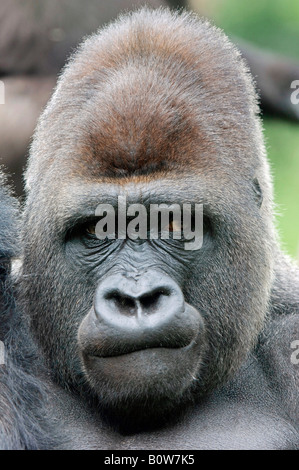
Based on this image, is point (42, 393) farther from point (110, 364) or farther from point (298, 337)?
point (298, 337)

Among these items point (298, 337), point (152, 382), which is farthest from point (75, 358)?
point (298, 337)

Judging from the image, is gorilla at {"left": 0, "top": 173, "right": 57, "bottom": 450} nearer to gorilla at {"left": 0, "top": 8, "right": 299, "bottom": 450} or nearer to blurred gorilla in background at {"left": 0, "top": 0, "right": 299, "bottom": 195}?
gorilla at {"left": 0, "top": 8, "right": 299, "bottom": 450}

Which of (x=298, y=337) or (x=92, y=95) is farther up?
(x=92, y=95)

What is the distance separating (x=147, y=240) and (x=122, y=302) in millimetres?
378

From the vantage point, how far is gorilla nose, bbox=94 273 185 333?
3.04 metres

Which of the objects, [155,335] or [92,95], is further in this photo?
[92,95]

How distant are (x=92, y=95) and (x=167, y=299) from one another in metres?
1.04

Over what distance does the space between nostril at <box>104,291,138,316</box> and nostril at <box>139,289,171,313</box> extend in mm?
39

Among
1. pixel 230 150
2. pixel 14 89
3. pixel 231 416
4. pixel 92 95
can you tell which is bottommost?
pixel 231 416

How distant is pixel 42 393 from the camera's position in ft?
11.1

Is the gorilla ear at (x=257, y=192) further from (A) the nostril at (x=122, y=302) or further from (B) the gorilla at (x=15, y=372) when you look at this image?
(B) the gorilla at (x=15, y=372)

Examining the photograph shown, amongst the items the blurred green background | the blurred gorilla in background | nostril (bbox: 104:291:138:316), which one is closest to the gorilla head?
nostril (bbox: 104:291:138:316)

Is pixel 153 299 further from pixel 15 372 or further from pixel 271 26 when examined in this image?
pixel 271 26

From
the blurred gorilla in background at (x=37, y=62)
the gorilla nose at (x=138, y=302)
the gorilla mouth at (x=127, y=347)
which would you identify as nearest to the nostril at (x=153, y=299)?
the gorilla nose at (x=138, y=302)
